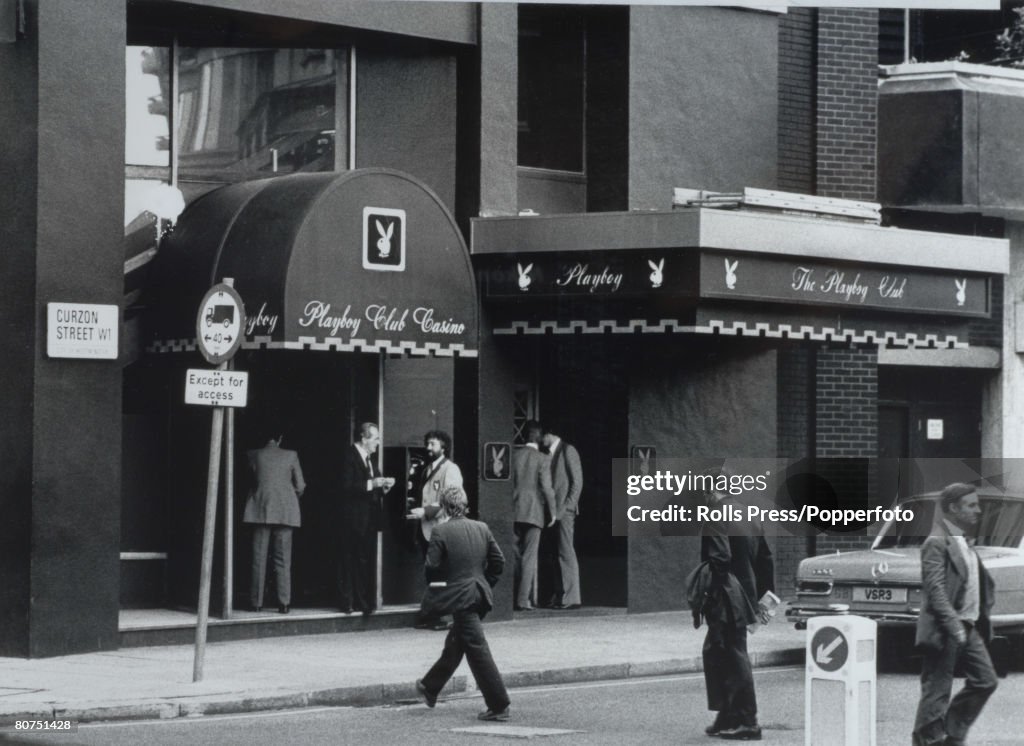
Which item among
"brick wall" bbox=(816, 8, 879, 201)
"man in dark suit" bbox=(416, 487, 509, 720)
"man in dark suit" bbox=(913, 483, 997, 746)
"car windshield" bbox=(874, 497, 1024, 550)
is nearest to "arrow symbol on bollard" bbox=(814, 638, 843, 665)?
"man in dark suit" bbox=(913, 483, 997, 746)

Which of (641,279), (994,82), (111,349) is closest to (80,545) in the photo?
(111,349)

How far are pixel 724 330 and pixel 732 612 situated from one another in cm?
625

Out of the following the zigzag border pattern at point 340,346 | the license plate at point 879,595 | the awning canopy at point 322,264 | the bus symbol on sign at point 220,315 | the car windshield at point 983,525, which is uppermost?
the awning canopy at point 322,264

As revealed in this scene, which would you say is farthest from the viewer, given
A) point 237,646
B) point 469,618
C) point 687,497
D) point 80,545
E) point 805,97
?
point 805,97

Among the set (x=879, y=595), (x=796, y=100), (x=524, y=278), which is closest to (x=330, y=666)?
(x=879, y=595)

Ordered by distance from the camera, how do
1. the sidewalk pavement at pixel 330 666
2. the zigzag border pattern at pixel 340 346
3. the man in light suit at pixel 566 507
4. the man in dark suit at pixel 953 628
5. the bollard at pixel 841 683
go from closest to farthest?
the bollard at pixel 841 683 → the man in dark suit at pixel 953 628 → the sidewalk pavement at pixel 330 666 → the zigzag border pattern at pixel 340 346 → the man in light suit at pixel 566 507

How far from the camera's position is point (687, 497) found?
66.3 feet

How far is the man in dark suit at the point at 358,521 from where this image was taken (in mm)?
17562

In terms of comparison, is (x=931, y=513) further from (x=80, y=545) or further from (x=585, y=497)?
(x=80, y=545)

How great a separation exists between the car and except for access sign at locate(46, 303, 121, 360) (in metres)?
6.22

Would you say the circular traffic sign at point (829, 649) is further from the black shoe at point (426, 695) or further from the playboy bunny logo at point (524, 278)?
the playboy bunny logo at point (524, 278)

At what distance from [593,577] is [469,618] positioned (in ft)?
26.1

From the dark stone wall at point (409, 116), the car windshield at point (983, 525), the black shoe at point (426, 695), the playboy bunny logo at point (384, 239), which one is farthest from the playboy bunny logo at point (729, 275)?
the black shoe at point (426, 695)

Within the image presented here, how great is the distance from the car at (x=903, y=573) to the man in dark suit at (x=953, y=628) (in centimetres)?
385
